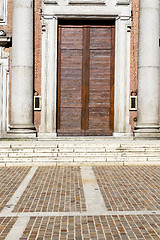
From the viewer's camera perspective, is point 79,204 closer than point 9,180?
Yes

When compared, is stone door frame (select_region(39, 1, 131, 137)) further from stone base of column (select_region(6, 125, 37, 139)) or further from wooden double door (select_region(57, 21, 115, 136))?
stone base of column (select_region(6, 125, 37, 139))

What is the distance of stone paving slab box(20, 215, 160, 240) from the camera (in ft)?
13.0

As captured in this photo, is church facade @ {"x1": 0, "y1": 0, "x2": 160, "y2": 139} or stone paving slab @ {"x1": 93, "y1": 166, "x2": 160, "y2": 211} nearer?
stone paving slab @ {"x1": 93, "y1": 166, "x2": 160, "y2": 211}

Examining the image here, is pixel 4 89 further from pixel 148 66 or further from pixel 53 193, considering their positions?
pixel 53 193

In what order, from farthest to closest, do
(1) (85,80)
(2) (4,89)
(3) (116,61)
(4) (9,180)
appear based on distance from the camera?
(1) (85,80) → (2) (4,89) → (3) (116,61) → (4) (9,180)

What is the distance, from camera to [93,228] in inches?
167

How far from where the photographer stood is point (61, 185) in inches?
265

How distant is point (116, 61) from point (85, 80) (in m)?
1.57

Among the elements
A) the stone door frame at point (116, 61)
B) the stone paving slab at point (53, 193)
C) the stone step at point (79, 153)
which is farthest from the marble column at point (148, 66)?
the stone paving slab at point (53, 193)

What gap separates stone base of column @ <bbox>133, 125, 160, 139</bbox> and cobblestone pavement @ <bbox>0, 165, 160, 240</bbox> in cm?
425

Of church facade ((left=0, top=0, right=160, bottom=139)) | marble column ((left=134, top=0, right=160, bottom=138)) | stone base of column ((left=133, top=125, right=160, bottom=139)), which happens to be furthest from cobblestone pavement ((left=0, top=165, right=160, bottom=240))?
church facade ((left=0, top=0, right=160, bottom=139))

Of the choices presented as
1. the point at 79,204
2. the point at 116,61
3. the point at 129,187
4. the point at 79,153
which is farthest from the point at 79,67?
the point at 79,204

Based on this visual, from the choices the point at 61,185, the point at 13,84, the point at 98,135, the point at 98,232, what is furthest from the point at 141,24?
the point at 98,232

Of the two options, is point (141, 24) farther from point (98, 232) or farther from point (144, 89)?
point (98, 232)
